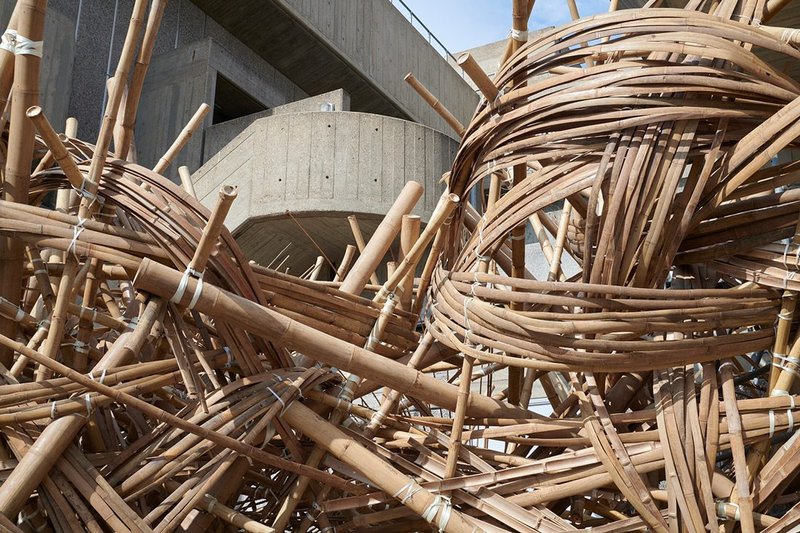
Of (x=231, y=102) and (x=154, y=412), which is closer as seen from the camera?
(x=154, y=412)

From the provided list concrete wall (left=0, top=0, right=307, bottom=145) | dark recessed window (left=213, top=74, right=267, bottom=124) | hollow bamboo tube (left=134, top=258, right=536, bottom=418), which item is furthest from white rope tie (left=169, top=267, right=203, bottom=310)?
dark recessed window (left=213, top=74, right=267, bottom=124)

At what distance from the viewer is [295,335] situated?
0.58 metres

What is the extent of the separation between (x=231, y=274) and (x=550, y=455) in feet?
0.87

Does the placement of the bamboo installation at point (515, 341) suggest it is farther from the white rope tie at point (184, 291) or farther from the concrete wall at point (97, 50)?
the concrete wall at point (97, 50)

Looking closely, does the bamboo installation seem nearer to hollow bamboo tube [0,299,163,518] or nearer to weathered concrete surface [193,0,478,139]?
hollow bamboo tube [0,299,163,518]

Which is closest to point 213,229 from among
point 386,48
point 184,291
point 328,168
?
point 184,291

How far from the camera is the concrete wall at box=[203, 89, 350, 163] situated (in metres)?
4.79

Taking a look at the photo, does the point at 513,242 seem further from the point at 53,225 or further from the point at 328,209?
the point at 328,209

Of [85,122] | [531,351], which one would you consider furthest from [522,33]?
[85,122]

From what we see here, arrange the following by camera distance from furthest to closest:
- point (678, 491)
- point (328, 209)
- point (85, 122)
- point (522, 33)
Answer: point (85, 122) < point (328, 209) < point (522, 33) < point (678, 491)

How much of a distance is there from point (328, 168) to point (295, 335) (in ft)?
12.7

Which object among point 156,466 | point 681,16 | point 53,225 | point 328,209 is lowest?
point 156,466

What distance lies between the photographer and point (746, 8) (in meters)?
0.63

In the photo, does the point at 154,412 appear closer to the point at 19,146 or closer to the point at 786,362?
the point at 19,146
